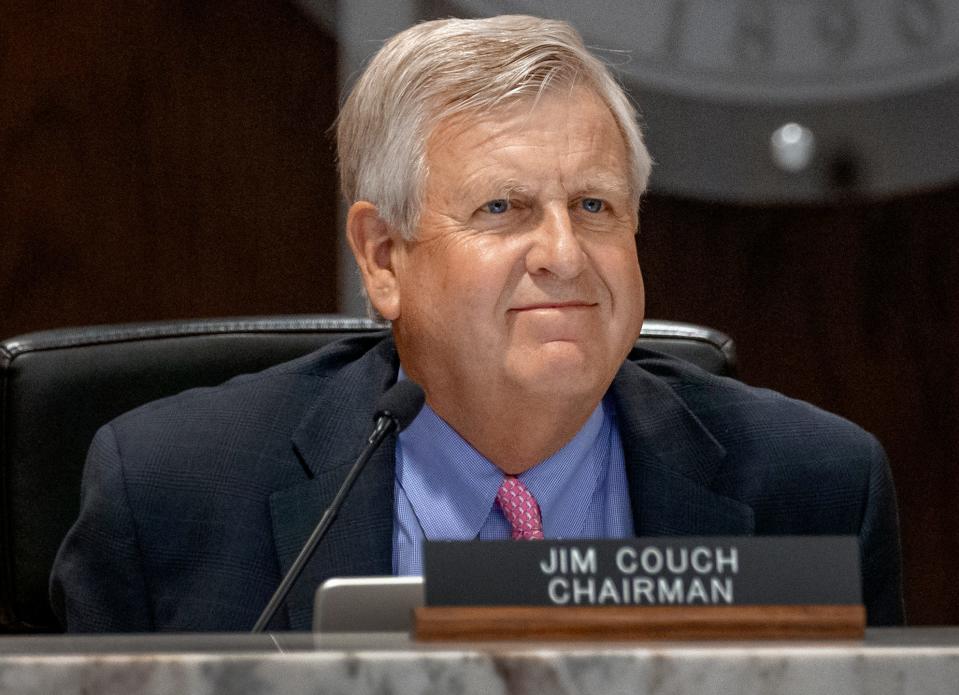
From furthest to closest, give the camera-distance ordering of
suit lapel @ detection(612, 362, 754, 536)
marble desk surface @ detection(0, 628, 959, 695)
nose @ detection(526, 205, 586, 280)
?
suit lapel @ detection(612, 362, 754, 536), nose @ detection(526, 205, 586, 280), marble desk surface @ detection(0, 628, 959, 695)

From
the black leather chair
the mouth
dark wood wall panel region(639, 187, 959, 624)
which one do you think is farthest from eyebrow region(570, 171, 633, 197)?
dark wood wall panel region(639, 187, 959, 624)

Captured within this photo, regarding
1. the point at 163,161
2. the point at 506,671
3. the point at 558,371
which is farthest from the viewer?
the point at 163,161

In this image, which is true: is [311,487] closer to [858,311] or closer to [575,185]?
[575,185]

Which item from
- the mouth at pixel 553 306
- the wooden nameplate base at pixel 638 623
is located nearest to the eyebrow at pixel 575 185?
the mouth at pixel 553 306

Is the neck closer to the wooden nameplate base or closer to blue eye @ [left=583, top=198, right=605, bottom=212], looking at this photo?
blue eye @ [left=583, top=198, right=605, bottom=212]

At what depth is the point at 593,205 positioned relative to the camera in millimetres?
1544

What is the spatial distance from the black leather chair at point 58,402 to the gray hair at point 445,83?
0.32 metres

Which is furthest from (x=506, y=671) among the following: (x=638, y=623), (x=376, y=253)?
(x=376, y=253)

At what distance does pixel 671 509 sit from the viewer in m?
1.57

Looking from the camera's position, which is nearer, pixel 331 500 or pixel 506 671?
pixel 506 671

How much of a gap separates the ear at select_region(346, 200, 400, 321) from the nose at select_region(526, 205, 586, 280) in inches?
8.4

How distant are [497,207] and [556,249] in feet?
0.29

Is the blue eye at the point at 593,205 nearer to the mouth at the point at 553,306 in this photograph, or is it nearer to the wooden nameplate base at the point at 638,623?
the mouth at the point at 553,306

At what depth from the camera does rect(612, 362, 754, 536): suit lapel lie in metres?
1.57
